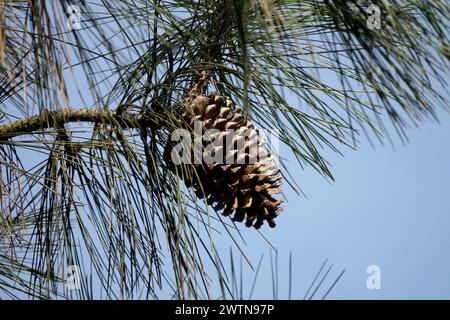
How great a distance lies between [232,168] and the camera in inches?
50.1

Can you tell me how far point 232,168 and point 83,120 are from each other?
0.29 meters

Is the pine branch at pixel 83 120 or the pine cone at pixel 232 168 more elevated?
the pine branch at pixel 83 120

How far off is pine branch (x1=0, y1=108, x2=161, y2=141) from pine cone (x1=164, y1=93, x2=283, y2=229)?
2.8 inches

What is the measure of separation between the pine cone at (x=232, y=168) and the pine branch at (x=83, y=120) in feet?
0.23

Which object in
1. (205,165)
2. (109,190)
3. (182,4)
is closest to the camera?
(205,165)

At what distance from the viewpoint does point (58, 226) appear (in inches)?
56.0

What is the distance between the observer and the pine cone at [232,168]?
1268 millimetres

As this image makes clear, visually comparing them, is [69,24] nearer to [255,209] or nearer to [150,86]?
[150,86]

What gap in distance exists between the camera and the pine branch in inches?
51.5

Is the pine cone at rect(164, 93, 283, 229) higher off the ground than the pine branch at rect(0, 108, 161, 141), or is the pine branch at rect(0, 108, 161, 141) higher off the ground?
the pine branch at rect(0, 108, 161, 141)

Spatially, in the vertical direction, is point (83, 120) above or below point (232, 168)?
above

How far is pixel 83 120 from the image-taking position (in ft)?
4.31
